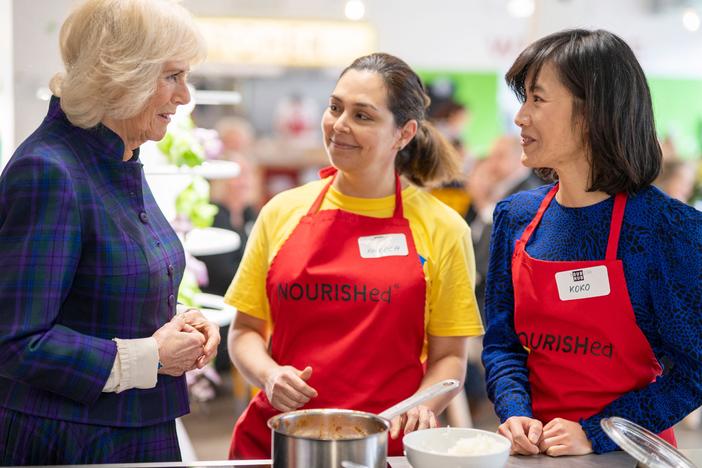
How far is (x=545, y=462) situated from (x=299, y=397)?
0.59 metres

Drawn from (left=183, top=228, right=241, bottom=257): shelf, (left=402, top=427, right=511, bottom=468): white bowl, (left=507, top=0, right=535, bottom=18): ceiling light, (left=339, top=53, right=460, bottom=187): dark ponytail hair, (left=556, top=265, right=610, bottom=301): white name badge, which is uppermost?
(left=507, top=0, right=535, bottom=18): ceiling light

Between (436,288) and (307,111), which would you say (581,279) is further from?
(307,111)

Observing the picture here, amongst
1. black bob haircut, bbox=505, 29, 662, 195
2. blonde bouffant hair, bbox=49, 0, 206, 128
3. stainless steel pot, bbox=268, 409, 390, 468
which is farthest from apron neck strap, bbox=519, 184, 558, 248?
blonde bouffant hair, bbox=49, 0, 206, 128

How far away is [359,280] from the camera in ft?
7.13

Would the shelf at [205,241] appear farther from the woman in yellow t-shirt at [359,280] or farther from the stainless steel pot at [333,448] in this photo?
the stainless steel pot at [333,448]

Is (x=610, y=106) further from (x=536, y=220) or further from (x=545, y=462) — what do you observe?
(x=545, y=462)

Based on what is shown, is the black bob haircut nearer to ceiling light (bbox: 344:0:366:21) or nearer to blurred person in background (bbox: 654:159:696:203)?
blurred person in background (bbox: 654:159:696:203)

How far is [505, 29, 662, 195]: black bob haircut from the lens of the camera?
185 cm

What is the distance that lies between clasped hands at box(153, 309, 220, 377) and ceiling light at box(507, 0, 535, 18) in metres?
5.51

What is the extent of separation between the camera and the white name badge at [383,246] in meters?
2.21

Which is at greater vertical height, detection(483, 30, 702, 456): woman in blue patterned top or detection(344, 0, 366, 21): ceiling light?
detection(344, 0, 366, 21): ceiling light

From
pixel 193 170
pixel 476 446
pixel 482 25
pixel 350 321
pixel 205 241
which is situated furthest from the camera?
pixel 482 25

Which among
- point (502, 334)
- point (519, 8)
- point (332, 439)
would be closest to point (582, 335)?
point (502, 334)

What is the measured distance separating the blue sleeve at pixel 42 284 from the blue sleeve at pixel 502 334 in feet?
2.81
